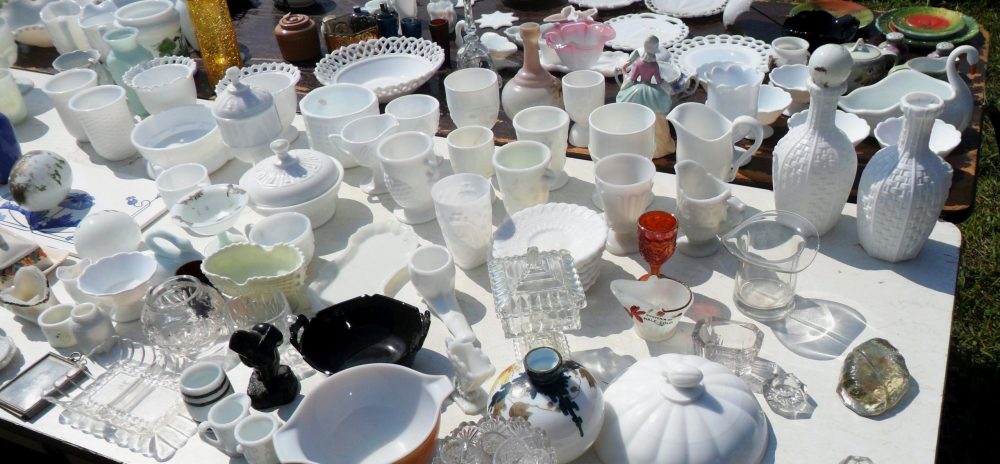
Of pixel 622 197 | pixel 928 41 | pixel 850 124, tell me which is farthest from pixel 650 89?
pixel 928 41

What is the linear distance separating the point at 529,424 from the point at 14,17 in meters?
3.29

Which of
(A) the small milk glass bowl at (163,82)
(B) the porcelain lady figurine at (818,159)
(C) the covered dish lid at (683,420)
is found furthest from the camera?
(A) the small milk glass bowl at (163,82)

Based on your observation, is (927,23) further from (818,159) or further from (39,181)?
(39,181)

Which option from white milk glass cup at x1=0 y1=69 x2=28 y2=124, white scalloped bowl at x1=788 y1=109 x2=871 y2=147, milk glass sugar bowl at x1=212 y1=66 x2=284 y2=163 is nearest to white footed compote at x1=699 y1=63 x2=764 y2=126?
white scalloped bowl at x1=788 y1=109 x2=871 y2=147

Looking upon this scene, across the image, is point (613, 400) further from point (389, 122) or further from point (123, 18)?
point (123, 18)

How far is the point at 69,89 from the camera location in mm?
2613

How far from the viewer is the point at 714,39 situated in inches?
110

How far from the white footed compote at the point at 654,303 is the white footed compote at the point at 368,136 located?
0.84 m

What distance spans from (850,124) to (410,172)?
1265 mm

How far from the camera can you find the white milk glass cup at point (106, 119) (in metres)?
2.40

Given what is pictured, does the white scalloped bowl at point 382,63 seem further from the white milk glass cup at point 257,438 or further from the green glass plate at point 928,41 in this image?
the green glass plate at point 928,41

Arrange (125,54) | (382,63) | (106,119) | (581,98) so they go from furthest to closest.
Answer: (382,63) → (125,54) → (106,119) → (581,98)

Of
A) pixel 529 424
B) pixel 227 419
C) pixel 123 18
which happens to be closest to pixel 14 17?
pixel 123 18

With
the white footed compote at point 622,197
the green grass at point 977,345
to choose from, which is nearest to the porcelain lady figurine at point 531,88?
the white footed compote at point 622,197
